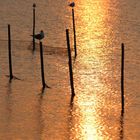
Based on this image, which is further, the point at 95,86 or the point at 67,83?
the point at 67,83

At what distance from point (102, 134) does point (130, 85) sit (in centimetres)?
954

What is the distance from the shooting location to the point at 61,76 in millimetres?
54031

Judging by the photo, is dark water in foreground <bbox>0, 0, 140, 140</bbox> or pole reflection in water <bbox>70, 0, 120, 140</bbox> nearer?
dark water in foreground <bbox>0, 0, 140, 140</bbox>

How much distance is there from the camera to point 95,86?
171 feet

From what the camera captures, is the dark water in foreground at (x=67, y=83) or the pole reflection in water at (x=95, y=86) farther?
the pole reflection in water at (x=95, y=86)

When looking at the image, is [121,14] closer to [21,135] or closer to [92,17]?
[92,17]

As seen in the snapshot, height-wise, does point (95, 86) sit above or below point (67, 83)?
below

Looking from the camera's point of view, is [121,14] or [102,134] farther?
[121,14]

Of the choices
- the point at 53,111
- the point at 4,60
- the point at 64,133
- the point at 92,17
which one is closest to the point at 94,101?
the point at 53,111

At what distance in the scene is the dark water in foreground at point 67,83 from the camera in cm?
4369

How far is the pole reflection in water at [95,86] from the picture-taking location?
44062 millimetres

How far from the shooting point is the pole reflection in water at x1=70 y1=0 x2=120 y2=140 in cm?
4406

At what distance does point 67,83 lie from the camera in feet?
172

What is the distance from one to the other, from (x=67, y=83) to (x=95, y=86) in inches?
63.5
